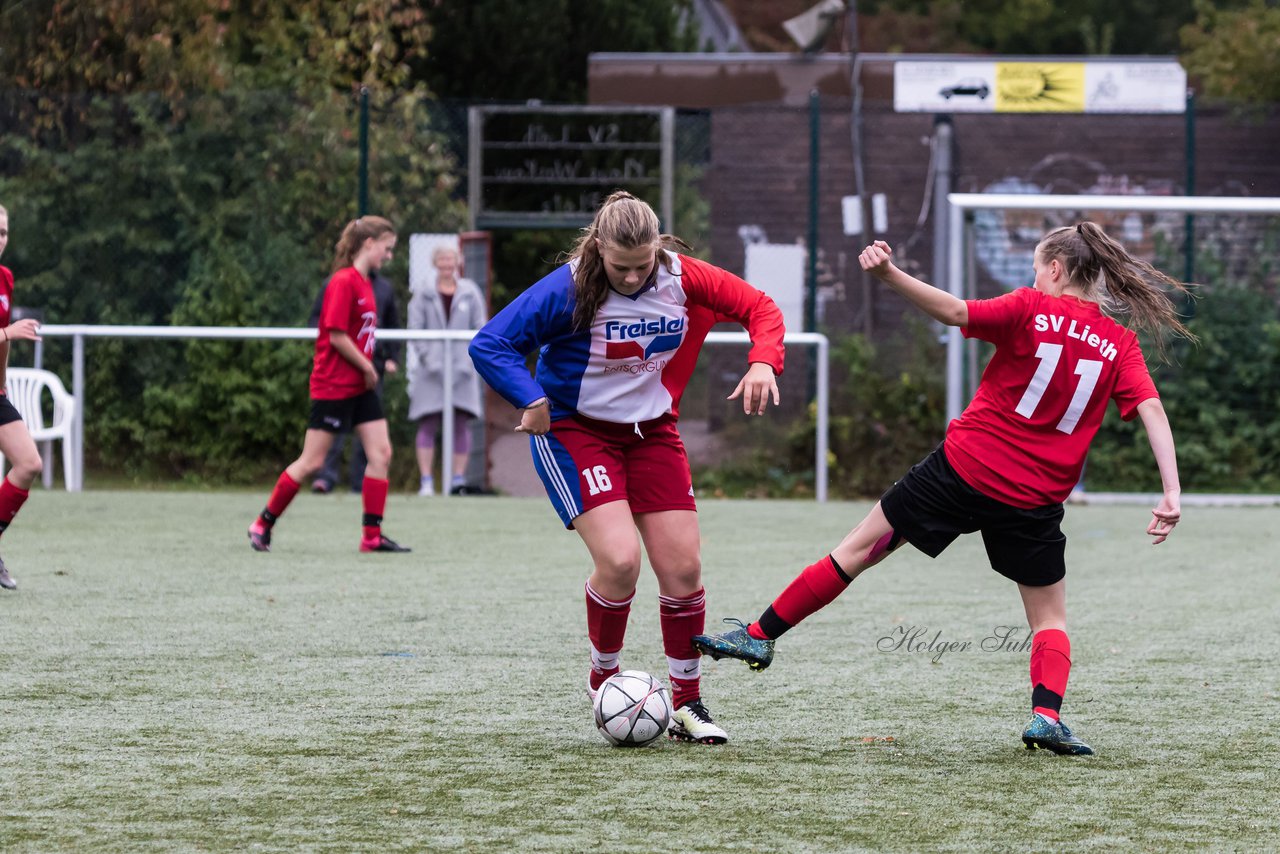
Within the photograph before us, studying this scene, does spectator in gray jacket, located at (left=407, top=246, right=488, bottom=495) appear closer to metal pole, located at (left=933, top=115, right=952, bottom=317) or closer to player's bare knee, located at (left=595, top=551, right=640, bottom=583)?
metal pole, located at (left=933, top=115, right=952, bottom=317)

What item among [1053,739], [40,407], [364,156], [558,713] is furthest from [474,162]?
[1053,739]

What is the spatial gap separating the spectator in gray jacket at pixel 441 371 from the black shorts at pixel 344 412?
13.5ft

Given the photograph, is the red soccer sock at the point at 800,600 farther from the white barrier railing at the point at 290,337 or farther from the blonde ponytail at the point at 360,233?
the white barrier railing at the point at 290,337

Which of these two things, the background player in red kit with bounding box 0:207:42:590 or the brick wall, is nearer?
the background player in red kit with bounding box 0:207:42:590

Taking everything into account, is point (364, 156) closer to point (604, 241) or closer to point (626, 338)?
point (626, 338)

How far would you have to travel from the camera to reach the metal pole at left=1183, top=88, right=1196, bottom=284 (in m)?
14.5

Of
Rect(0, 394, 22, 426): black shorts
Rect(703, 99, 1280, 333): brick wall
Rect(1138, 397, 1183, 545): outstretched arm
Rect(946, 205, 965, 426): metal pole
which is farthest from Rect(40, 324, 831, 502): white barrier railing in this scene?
Rect(1138, 397, 1183, 545): outstretched arm

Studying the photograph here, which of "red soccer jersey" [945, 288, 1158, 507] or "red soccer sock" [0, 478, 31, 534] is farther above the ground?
Answer: "red soccer jersey" [945, 288, 1158, 507]

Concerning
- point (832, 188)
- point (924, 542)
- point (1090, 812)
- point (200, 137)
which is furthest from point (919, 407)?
point (1090, 812)

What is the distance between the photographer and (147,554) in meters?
9.75

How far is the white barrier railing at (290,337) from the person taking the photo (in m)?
14.0

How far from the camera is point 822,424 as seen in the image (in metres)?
14.2

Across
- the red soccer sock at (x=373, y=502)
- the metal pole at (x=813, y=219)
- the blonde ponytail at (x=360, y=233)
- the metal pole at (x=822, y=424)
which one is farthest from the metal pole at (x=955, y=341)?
the blonde ponytail at (x=360, y=233)

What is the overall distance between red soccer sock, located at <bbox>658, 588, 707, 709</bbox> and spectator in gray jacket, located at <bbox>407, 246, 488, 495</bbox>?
894 cm
